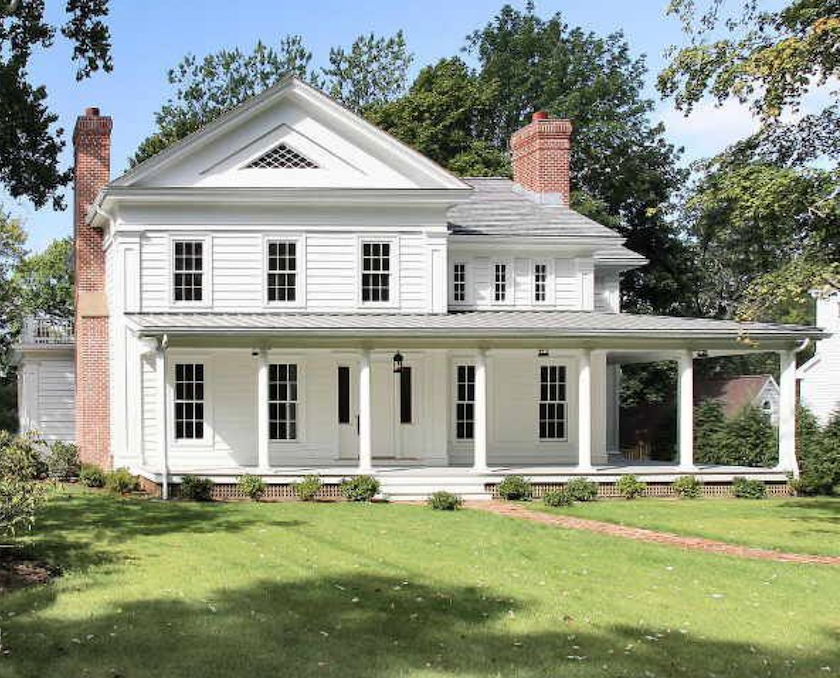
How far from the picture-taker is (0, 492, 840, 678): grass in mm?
9742

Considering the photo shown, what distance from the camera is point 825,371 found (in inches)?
1576

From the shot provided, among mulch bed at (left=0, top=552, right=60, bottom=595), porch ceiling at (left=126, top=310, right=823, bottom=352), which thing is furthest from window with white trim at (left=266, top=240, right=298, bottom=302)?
mulch bed at (left=0, top=552, right=60, bottom=595)

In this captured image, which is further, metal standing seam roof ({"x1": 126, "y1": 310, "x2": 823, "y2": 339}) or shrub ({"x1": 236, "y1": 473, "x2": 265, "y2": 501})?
metal standing seam roof ({"x1": 126, "y1": 310, "x2": 823, "y2": 339})

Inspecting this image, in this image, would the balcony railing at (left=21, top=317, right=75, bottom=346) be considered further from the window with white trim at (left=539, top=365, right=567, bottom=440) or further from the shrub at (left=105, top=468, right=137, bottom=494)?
the window with white trim at (left=539, top=365, right=567, bottom=440)

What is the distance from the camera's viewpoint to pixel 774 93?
18422 millimetres

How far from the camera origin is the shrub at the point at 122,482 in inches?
918

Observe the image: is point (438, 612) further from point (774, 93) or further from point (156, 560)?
point (774, 93)

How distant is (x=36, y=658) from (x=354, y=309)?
16.7 meters

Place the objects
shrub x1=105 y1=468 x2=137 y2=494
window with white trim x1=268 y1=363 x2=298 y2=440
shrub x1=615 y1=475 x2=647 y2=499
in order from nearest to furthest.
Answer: shrub x1=105 y1=468 x2=137 y2=494 < shrub x1=615 y1=475 x2=647 y2=499 < window with white trim x1=268 y1=363 x2=298 y2=440

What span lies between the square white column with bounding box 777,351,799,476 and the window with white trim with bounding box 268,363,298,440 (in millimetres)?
11659

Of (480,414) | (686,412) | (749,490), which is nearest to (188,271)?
(480,414)

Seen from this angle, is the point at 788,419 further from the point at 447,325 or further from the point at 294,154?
the point at 294,154

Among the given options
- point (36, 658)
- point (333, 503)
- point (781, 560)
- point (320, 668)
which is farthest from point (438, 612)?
point (333, 503)

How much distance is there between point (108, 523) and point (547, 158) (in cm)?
1786
